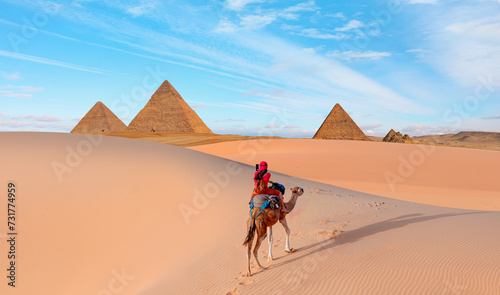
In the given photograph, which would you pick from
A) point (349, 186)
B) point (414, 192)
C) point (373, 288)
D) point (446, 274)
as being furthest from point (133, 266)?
point (414, 192)

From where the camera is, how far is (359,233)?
759 centimetres

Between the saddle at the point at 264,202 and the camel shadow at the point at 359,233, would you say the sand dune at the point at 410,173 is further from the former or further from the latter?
the saddle at the point at 264,202

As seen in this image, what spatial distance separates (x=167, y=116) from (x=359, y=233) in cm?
8060

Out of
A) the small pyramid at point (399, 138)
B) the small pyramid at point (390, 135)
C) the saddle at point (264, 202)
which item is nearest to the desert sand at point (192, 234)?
the saddle at point (264, 202)

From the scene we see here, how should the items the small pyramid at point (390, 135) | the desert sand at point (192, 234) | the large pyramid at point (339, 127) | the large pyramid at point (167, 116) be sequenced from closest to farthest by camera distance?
the desert sand at point (192, 234), the small pyramid at point (390, 135), the large pyramid at point (339, 127), the large pyramid at point (167, 116)

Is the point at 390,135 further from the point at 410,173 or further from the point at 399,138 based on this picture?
the point at 410,173

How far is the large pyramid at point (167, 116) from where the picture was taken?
82.8 metres

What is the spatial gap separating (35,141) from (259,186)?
11.6m

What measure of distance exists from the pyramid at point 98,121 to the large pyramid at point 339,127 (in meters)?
69.2

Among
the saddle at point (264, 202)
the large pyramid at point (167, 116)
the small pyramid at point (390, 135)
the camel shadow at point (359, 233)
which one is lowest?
the camel shadow at point (359, 233)

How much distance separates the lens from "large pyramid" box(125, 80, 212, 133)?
271 ft

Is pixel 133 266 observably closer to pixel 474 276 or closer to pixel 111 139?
pixel 474 276

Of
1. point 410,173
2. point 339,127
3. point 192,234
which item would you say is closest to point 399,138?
point 339,127

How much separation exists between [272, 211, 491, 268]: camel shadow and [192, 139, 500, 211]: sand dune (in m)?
Answer: 7.72
